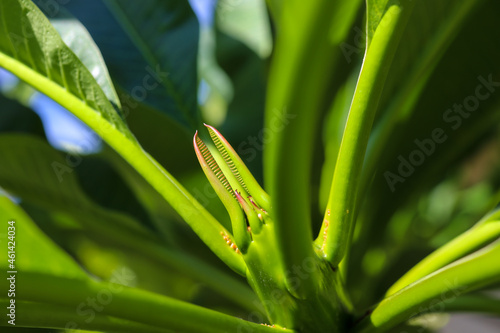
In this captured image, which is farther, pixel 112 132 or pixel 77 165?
pixel 77 165

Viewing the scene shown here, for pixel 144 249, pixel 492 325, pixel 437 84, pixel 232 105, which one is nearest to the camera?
pixel 437 84

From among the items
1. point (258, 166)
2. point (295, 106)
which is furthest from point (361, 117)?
point (258, 166)

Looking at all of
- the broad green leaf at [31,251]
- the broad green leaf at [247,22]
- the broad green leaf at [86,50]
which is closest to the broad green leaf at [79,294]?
the broad green leaf at [31,251]

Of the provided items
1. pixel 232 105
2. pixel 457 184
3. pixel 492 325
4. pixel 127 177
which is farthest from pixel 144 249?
pixel 492 325

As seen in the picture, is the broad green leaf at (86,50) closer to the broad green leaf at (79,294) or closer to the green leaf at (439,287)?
the broad green leaf at (79,294)

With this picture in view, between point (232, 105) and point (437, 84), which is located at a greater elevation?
point (232, 105)

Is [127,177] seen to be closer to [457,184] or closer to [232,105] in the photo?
[232,105]

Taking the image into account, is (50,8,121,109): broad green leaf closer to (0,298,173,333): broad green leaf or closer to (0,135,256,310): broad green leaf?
(0,135,256,310): broad green leaf

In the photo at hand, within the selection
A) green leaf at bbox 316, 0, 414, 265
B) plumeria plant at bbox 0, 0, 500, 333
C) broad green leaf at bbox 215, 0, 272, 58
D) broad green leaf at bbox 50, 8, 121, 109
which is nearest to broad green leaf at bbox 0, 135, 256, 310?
plumeria plant at bbox 0, 0, 500, 333
